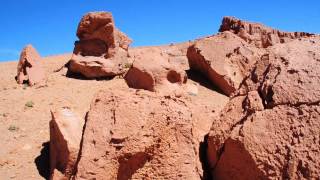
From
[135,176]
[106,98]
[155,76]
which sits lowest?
[135,176]

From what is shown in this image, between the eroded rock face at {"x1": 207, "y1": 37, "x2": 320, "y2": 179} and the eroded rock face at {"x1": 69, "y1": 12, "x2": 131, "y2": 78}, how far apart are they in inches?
332

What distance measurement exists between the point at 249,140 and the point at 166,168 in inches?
41.2

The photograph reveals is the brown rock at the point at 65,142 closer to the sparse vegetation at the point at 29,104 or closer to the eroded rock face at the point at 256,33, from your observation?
the sparse vegetation at the point at 29,104

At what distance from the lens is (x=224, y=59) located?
12938 millimetres

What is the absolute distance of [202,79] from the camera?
44.7 feet

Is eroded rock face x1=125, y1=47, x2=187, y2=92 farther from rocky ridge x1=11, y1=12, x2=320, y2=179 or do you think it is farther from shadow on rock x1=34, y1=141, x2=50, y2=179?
shadow on rock x1=34, y1=141, x2=50, y2=179

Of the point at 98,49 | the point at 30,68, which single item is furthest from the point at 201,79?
the point at 30,68

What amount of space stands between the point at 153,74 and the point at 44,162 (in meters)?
2.66

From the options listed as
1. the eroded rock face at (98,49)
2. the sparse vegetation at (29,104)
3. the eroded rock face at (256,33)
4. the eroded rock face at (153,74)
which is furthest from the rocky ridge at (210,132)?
the eroded rock face at (256,33)

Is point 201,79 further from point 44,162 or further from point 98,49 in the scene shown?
point 44,162

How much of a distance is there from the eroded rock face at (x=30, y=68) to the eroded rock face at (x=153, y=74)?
448 centimetres

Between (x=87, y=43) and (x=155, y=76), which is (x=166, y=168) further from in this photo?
(x=87, y=43)

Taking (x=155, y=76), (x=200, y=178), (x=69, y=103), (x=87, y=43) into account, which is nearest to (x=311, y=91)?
(x=200, y=178)

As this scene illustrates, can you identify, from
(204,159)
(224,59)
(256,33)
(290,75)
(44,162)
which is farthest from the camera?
(256,33)
